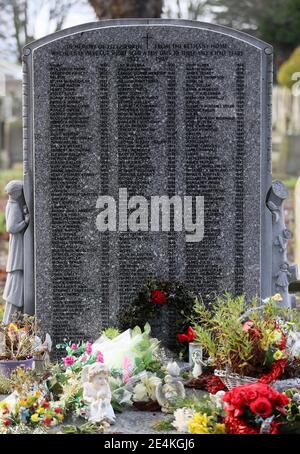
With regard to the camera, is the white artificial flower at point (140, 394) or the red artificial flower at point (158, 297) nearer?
the white artificial flower at point (140, 394)

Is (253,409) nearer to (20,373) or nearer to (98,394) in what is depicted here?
(98,394)

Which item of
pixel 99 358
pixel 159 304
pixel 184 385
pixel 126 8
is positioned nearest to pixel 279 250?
pixel 159 304

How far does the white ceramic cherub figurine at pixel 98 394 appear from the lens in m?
6.34

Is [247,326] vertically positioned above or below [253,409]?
above

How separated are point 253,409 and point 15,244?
308 centimetres

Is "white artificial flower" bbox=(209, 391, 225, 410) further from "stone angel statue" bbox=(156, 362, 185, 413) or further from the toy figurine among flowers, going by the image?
"stone angel statue" bbox=(156, 362, 185, 413)

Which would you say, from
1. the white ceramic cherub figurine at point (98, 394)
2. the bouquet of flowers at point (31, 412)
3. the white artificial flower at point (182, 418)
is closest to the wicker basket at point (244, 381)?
the white artificial flower at point (182, 418)

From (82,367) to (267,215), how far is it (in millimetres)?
2250

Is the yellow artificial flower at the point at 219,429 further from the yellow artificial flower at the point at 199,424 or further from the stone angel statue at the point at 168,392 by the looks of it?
the stone angel statue at the point at 168,392

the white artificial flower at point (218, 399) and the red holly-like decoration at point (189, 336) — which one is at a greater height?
the red holly-like decoration at point (189, 336)

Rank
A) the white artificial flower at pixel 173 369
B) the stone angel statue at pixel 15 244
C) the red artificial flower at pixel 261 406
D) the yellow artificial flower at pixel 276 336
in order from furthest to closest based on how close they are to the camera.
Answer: the stone angel statue at pixel 15 244 → the white artificial flower at pixel 173 369 → the yellow artificial flower at pixel 276 336 → the red artificial flower at pixel 261 406

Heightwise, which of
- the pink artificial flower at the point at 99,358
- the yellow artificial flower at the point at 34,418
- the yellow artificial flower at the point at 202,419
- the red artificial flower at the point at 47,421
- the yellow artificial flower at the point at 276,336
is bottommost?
the red artificial flower at the point at 47,421

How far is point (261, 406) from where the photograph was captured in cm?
589

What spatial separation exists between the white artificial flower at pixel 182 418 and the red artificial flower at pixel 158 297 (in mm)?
1732
